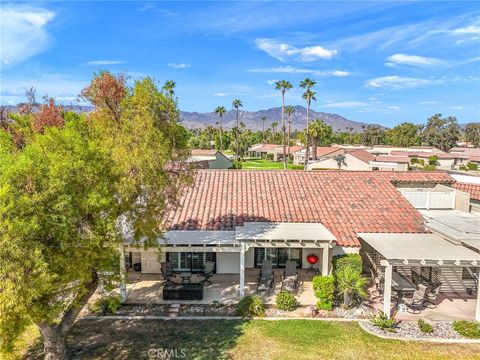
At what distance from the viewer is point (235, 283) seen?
62.6ft

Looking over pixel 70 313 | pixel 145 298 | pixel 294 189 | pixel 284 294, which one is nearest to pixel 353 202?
pixel 294 189

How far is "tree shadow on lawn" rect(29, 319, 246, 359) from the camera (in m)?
12.6

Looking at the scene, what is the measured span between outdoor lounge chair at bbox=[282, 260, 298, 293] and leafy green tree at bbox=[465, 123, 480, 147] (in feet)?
534

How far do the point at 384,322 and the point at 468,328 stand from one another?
322 centimetres

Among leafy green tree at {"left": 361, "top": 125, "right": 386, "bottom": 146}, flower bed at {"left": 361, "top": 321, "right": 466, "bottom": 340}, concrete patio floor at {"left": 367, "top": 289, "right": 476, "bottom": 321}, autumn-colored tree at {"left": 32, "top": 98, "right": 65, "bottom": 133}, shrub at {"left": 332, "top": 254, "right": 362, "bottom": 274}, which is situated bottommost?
flower bed at {"left": 361, "top": 321, "right": 466, "bottom": 340}

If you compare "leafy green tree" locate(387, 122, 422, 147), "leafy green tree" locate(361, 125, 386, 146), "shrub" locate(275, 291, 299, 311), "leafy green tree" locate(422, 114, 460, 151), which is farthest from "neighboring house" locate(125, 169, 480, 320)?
"leafy green tree" locate(361, 125, 386, 146)

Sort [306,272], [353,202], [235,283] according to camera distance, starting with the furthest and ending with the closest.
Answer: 1. [353,202]
2. [306,272]
3. [235,283]

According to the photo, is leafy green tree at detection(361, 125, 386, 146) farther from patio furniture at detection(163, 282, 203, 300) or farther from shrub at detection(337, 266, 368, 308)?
patio furniture at detection(163, 282, 203, 300)

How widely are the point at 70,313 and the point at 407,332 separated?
13.0 m

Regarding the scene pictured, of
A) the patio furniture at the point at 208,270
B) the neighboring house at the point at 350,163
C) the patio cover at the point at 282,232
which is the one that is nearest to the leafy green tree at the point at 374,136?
the neighboring house at the point at 350,163

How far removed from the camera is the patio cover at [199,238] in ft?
55.5

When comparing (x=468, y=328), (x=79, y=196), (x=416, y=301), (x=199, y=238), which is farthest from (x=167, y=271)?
(x=468, y=328)

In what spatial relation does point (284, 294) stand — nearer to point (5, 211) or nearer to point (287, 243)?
point (287, 243)

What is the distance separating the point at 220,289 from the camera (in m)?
18.3
